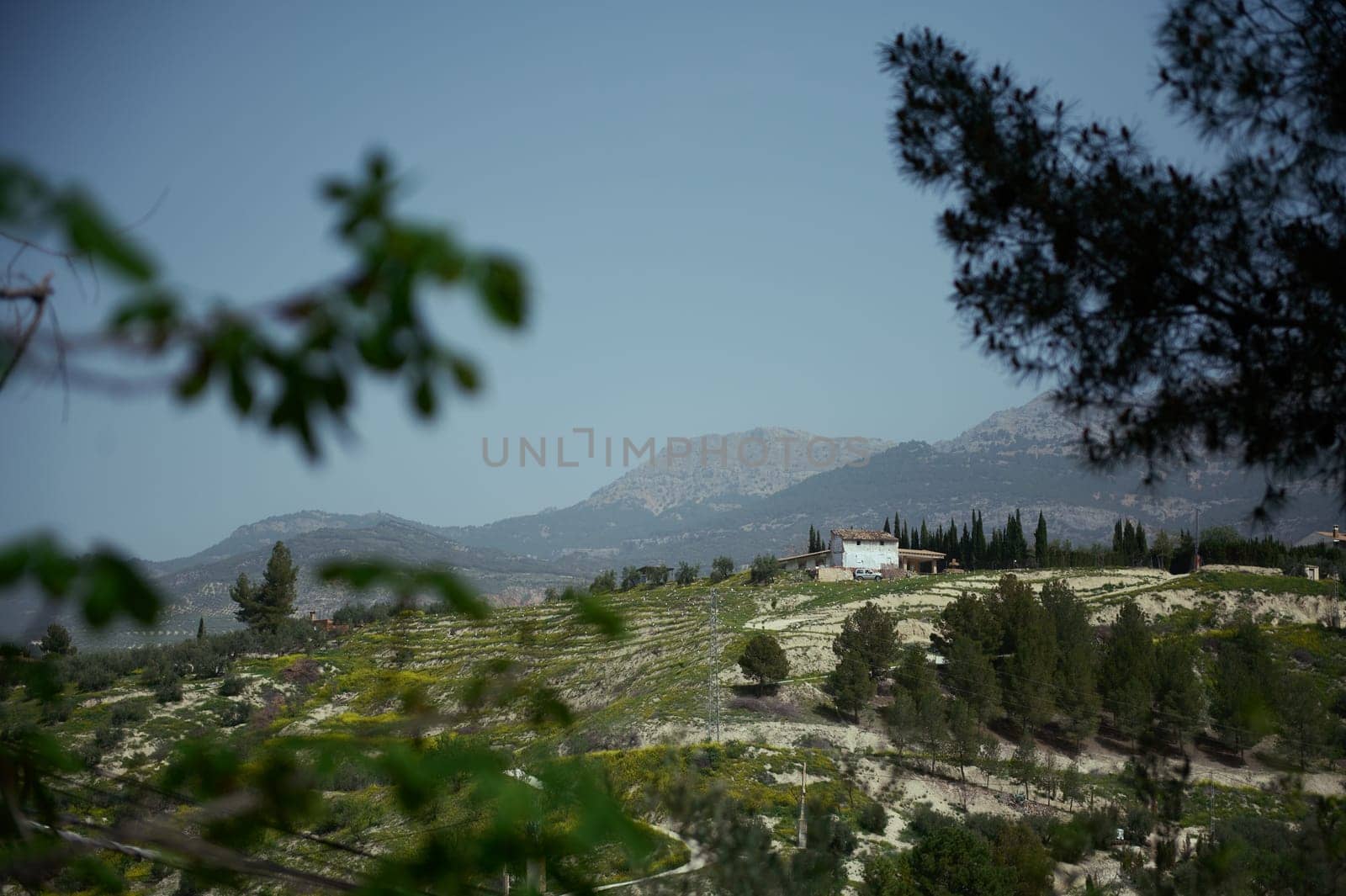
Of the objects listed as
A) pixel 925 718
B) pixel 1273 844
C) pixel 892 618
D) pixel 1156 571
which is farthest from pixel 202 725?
pixel 1156 571

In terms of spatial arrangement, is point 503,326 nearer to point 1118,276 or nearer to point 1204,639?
point 1118,276

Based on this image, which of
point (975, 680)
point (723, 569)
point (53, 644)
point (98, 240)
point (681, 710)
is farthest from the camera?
point (723, 569)

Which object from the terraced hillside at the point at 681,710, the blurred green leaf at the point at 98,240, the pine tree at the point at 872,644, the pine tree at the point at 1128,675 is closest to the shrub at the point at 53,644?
the terraced hillside at the point at 681,710

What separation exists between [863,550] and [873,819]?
5407 cm

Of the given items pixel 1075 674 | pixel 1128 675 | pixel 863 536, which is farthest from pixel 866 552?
pixel 1128 675

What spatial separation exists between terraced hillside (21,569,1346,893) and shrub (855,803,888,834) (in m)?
0.10

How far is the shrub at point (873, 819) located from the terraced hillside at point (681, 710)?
0.10 metres

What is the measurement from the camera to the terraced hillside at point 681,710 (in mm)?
2109

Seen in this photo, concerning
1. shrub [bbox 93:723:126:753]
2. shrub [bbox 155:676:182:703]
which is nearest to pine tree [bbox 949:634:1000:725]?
shrub [bbox 93:723:126:753]

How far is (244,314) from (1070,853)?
17.2 feet

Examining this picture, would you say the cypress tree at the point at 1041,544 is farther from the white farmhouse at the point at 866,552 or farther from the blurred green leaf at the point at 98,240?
the blurred green leaf at the point at 98,240

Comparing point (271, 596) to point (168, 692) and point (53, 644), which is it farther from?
point (53, 644)

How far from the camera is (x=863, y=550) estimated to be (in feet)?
249

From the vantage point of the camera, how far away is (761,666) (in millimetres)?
35531
